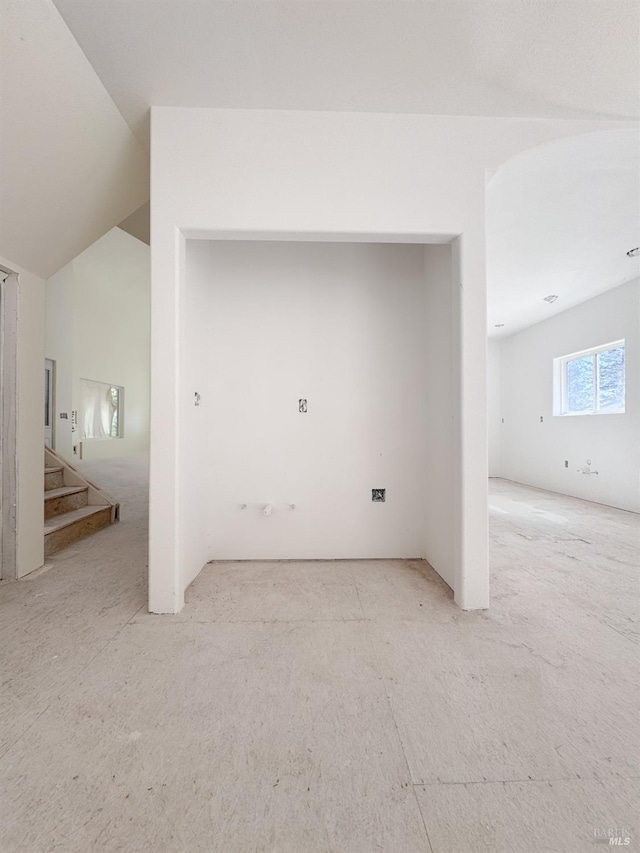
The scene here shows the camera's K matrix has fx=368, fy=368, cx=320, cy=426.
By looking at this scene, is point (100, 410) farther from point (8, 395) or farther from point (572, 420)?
point (572, 420)

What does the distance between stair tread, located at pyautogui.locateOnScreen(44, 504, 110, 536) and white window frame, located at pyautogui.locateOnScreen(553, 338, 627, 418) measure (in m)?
5.95

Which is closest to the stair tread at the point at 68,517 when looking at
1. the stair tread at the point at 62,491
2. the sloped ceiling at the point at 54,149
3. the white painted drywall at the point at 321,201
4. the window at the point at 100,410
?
the stair tread at the point at 62,491

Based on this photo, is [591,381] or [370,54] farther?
[591,381]

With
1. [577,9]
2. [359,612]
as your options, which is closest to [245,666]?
[359,612]

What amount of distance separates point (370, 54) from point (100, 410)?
6332mm

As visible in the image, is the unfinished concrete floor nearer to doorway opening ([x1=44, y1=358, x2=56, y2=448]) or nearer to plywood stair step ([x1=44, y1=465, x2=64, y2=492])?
plywood stair step ([x1=44, y1=465, x2=64, y2=492])

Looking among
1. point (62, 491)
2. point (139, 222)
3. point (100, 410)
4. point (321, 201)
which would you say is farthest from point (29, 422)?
point (100, 410)

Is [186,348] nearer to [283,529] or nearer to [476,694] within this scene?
[283,529]

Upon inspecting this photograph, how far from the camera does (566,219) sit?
291cm

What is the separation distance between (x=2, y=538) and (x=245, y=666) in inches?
74.5

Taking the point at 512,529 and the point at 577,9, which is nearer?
the point at 577,9

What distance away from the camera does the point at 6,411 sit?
88.8 inches

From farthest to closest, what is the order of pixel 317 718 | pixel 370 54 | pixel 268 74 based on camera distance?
pixel 268 74 < pixel 370 54 < pixel 317 718

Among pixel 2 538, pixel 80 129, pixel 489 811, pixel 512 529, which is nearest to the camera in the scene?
pixel 489 811
